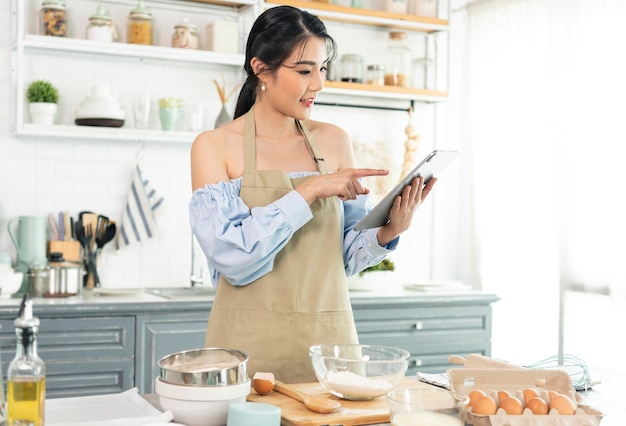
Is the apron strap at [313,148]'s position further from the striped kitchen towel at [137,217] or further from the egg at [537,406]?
the striped kitchen towel at [137,217]

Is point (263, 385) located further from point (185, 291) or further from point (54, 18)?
point (54, 18)

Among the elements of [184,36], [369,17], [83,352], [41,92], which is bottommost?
[83,352]

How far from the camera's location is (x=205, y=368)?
6.14ft

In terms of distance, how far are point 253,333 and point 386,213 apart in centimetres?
54

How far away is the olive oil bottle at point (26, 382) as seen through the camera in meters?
1.55

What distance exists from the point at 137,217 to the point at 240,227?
243 centimetres

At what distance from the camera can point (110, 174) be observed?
4.71m

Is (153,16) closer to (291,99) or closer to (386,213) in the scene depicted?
(291,99)

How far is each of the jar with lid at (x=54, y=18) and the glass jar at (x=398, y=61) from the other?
6.64ft

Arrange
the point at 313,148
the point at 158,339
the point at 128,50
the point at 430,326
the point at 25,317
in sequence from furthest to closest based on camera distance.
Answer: the point at 430,326
the point at 128,50
the point at 158,339
the point at 313,148
the point at 25,317

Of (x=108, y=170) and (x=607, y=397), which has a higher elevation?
(x=108, y=170)

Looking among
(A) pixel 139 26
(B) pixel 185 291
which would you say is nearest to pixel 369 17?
(A) pixel 139 26

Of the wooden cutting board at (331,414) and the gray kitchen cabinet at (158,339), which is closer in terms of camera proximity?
the wooden cutting board at (331,414)

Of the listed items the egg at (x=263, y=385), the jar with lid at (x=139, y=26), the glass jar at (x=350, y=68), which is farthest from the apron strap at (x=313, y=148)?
the glass jar at (x=350, y=68)
